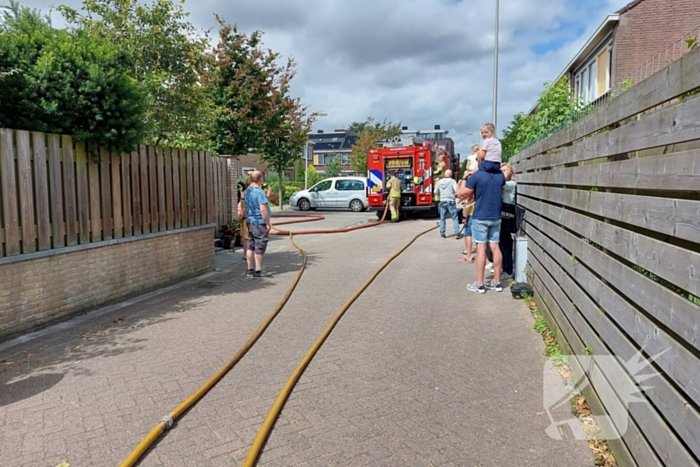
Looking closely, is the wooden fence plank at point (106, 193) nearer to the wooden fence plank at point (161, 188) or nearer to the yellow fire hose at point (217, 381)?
the wooden fence plank at point (161, 188)

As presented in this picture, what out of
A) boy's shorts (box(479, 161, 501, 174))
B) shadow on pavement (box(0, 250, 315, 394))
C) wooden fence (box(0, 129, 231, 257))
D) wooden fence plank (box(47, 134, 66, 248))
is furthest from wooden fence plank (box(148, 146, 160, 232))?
boy's shorts (box(479, 161, 501, 174))

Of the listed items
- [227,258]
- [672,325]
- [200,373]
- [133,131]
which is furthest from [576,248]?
[227,258]

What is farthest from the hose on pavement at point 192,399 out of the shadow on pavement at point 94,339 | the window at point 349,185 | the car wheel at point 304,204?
the car wheel at point 304,204

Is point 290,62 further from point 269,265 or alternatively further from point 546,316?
point 546,316

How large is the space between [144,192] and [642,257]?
676 centimetres

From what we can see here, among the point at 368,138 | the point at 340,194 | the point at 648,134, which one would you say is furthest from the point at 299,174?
the point at 648,134

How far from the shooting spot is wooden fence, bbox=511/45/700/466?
2.20 m

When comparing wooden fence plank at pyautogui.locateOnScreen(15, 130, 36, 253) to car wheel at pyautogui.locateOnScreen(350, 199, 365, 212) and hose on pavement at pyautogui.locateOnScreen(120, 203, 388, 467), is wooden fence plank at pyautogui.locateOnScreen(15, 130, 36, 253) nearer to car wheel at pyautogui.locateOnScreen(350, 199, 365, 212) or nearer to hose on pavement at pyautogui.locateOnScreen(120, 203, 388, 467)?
hose on pavement at pyautogui.locateOnScreen(120, 203, 388, 467)

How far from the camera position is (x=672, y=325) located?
7.53ft

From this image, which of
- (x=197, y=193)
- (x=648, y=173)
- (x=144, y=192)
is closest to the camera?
(x=648, y=173)

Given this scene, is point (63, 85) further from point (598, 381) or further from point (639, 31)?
point (639, 31)

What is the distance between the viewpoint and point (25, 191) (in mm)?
5695

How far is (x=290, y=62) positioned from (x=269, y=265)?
13783 mm

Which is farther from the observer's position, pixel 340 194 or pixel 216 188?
pixel 340 194
